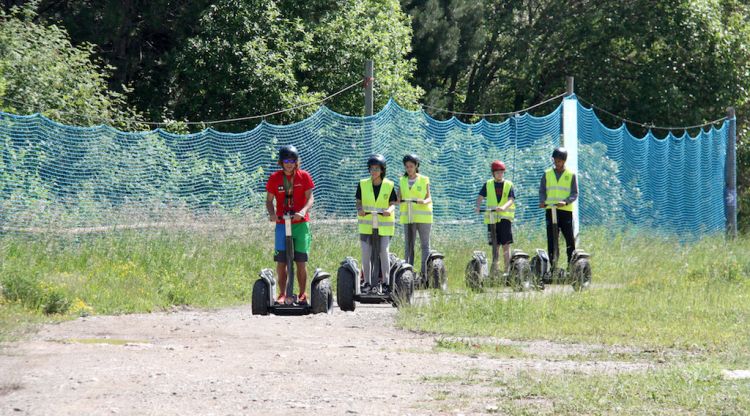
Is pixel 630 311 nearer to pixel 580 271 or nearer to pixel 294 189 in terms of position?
pixel 580 271

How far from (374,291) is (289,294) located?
1.23 metres

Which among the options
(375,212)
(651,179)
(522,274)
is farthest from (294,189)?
(651,179)

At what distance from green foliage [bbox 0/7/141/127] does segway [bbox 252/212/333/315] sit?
6231 mm

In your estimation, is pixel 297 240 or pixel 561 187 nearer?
pixel 297 240

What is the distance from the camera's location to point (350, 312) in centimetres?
1311

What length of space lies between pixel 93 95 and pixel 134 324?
8660 mm

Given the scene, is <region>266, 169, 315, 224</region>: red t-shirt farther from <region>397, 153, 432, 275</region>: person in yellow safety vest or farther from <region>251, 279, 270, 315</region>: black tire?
<region>397, 153, 432, 275</region>: person in yellow safety vest

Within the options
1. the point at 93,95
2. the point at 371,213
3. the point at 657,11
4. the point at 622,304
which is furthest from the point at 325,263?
the point at 657,11

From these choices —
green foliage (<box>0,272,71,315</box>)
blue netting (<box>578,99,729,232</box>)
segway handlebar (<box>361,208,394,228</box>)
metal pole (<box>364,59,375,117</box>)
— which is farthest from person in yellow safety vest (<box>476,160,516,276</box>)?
green foliage (<box>0,272,71,315</box>)

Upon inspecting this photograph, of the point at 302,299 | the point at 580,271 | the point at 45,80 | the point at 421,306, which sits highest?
the point at 45,80

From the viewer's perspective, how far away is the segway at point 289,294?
12.1m

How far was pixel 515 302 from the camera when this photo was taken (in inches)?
Result: 512

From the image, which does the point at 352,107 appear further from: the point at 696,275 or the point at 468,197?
the point at 696,275

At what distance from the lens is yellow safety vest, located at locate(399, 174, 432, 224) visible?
48.4 feet
